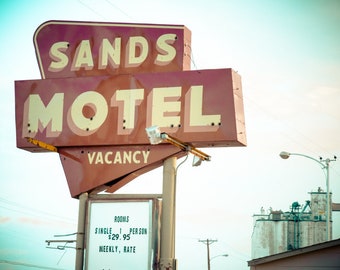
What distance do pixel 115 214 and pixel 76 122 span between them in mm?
2869

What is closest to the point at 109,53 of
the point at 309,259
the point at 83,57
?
the point at 83,57

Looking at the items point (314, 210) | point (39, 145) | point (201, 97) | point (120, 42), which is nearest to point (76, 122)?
point (39, 145)

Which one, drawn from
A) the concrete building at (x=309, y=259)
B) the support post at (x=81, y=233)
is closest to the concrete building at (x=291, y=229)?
the concrete building at (x=309, y=259)

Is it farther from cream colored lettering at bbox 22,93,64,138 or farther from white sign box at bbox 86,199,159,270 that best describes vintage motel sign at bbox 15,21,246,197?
white sign box at bbox 86,199,159,270

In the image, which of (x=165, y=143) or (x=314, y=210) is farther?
(x=314, y=210)

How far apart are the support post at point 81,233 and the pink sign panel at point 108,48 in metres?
3.61

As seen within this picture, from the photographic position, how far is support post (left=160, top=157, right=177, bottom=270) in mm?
16562

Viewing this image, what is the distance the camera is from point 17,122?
18.8 meters

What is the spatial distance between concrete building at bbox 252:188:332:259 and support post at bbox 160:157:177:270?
4829 centimetres

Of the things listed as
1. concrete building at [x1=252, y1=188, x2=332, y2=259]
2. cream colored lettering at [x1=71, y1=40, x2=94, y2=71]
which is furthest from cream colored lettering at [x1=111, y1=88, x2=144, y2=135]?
concrete building at [x1=252, y1=188, x2=332, y2=259]

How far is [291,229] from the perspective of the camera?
215 ft

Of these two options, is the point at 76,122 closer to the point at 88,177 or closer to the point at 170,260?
the point at 88,177

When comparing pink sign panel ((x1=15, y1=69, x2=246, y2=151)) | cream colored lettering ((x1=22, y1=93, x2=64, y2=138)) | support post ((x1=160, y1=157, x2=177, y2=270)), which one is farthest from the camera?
cream colored lettering ((x1=22, y1=93, x2=64, y2=138))

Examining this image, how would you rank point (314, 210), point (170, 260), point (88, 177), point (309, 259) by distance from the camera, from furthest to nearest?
point (314, 210), point (309, 259), point (88, 177), point (170, 260)
